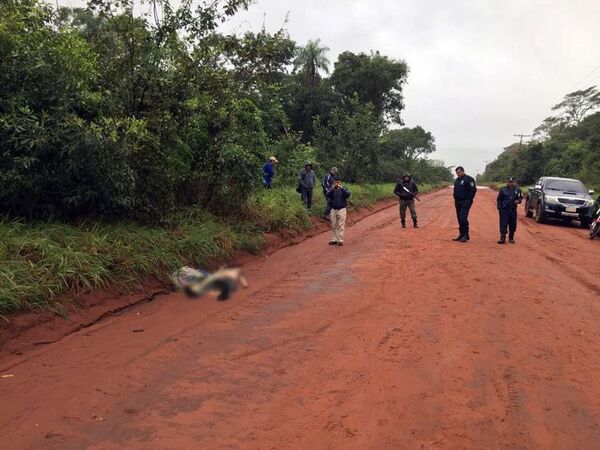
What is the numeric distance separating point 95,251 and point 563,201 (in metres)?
16.3

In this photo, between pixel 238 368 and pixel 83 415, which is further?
pixel 238 368

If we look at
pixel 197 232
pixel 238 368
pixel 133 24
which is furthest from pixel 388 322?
pixel 133 24

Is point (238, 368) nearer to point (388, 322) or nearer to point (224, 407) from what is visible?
point (224, 407)

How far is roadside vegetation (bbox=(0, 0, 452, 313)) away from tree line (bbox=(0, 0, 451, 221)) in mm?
21

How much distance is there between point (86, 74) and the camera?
7984 mm

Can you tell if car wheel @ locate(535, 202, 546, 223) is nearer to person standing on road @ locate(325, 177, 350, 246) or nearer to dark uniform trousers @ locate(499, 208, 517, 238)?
dark uniform trousers @ locate(499, 208, 517, 238)

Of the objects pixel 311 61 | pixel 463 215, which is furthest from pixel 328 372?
pixel 311 61

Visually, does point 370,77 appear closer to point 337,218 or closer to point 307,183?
point 307,183

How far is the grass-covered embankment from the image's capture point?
5969mm

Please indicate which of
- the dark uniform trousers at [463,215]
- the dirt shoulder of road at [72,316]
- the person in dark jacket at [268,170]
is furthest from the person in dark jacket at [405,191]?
the dirt shoulder of road at [72,316]

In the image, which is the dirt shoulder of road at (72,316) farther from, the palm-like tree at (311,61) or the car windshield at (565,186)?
the palm-like tree at (311,61)

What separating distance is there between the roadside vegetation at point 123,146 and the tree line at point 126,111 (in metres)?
0.02

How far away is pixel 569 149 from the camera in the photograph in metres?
46.5

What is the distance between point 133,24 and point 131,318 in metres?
5.08
